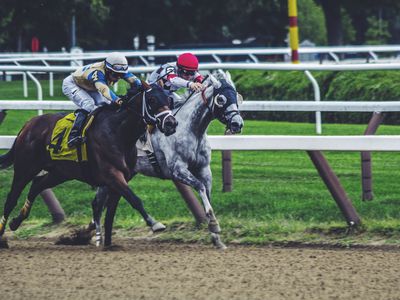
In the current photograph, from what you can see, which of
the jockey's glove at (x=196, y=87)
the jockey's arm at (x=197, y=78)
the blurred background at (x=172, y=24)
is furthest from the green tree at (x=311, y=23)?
the jockey's glove at (x=196, y=87)

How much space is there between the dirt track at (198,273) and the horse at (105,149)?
48 cm

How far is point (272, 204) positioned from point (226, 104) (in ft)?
5.03

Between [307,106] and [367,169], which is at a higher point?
[307,106]

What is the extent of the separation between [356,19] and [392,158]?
53.9m

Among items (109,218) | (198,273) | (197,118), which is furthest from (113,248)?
(198,273)

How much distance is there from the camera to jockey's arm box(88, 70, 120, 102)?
987 centimetres

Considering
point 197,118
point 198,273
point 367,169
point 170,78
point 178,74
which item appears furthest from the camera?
point 367,169

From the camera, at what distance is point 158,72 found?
10.7m

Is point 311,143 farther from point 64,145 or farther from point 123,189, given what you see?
point 64,145

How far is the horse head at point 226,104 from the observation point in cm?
979

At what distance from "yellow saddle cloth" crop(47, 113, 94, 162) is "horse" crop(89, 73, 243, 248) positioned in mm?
381

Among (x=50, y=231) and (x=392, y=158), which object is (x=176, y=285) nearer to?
(x=50, y=231)

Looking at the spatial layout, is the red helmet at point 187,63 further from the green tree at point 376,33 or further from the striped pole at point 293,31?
the green tree at point 376,33

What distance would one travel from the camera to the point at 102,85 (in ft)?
32.7
